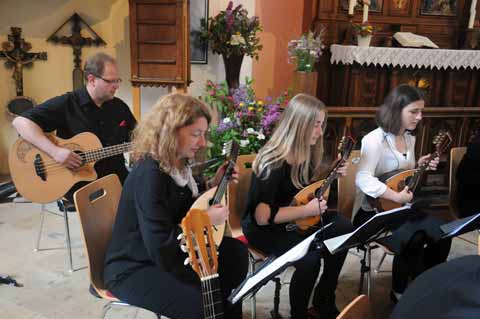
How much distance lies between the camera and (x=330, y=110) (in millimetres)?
3203

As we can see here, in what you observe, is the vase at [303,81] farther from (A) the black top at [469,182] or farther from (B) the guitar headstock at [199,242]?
(B) the guitar headstock at [199,242]

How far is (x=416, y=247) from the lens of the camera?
7.34 ft

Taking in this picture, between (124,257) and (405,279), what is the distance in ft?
4.93

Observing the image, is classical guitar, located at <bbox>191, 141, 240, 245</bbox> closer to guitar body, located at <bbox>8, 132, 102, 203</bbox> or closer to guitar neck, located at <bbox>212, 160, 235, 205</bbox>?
guitar neck, located at <bbox>212, 160, 235, 205</bbox>

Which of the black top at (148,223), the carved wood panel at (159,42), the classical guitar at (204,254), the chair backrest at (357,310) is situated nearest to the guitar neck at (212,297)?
the classical guitar at (204,254)

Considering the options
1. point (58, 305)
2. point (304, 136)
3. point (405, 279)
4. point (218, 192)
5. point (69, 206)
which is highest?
point (304, 136)

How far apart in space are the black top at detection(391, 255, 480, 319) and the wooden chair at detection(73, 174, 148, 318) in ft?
3.35

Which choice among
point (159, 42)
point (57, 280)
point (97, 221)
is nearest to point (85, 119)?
point (57, 280)

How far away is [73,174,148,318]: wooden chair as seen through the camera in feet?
5.43

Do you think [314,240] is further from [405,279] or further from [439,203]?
[439,203]

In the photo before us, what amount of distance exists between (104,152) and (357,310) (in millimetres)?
1948

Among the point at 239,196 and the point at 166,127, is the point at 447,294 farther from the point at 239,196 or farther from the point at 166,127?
the point at 239,196

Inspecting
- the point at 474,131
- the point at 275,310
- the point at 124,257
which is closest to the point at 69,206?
the point at 124,257

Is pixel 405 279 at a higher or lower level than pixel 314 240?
lower
